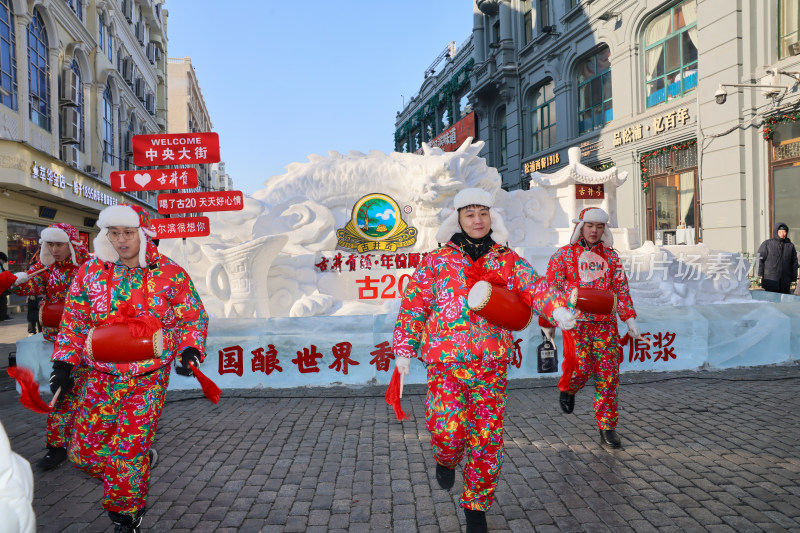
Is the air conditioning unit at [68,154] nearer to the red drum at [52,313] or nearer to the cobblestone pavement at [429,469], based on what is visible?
the cobblestone pavement at [429,469]

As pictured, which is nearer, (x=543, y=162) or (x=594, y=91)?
(x=594, y=91)

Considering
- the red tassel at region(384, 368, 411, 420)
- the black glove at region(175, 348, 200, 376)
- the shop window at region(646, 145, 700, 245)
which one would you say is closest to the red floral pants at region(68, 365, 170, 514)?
the black glove at region(175, 348, 200, 376)

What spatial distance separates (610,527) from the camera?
8.90ft

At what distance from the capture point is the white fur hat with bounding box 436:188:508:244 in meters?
2.87

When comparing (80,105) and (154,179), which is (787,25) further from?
(80,105)

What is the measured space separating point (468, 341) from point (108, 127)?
21.8m

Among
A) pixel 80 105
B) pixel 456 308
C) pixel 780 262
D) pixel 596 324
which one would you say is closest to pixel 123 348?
pixel 456 308

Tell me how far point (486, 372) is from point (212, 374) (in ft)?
12.9

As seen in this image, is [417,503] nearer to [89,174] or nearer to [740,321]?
[740,321]

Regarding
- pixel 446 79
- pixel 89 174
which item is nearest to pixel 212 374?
pixel 89 174

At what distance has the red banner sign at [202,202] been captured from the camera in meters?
5.89

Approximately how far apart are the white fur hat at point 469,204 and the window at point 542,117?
16.2 metres

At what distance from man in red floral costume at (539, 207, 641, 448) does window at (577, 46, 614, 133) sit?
507 inches

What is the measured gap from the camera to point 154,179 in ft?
19.1
